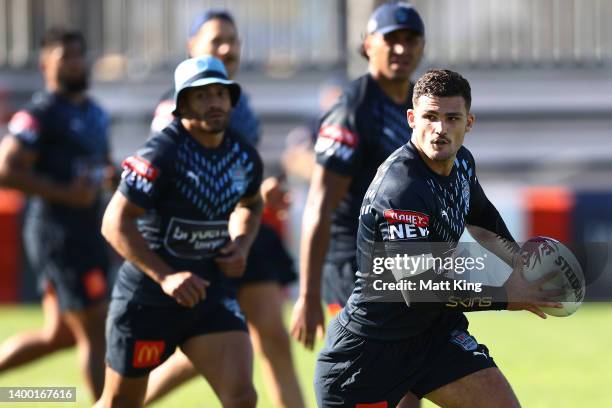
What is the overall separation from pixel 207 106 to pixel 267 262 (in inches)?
73.4

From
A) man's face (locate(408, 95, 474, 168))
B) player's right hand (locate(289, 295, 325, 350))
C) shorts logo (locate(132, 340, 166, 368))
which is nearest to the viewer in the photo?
man's face (locate(408, 95, 474, 168))

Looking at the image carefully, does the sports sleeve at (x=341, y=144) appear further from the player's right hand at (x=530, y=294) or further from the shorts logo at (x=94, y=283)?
the shorts logo at (x=94, y=283)

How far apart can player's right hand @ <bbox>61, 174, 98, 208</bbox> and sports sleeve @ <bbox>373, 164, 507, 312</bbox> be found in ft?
13.1

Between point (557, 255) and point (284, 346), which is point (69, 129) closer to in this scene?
point (284, 346)

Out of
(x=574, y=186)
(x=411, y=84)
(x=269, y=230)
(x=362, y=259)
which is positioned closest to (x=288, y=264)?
(x=269, y=230)

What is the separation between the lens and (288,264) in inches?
315

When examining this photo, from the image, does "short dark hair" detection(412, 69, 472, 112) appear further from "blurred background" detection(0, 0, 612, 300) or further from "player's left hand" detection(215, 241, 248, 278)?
"blurred background" detection(0, 0, 612, 300)

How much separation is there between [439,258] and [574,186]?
37.5ft

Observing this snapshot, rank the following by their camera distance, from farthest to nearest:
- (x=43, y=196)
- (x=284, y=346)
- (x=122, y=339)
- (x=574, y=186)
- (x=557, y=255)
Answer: (x=574, y=186) < (x=43, y=196) < (x=284, y=346) < (x=122, y=339) < (x=557, y=255)

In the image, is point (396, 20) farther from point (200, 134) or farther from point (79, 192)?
point (79, 192)

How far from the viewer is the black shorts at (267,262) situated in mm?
7699

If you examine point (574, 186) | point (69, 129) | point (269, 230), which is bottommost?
point (574, 186)

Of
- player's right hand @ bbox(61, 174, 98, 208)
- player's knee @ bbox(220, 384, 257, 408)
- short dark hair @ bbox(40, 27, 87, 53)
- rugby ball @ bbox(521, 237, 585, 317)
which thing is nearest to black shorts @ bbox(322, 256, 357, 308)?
player's knee @ bbox(220, 384, 257, 408)

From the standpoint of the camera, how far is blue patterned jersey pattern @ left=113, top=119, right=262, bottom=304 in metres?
6.03
